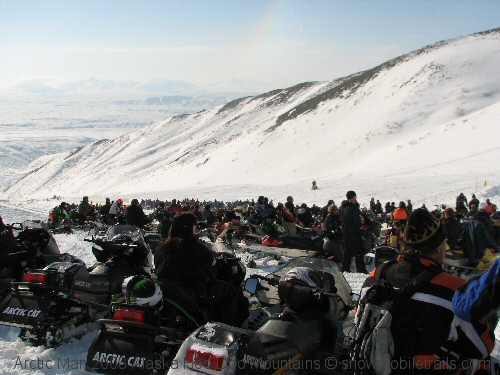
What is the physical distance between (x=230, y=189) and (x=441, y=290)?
3514cm

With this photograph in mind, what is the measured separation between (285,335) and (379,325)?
0.81 meters

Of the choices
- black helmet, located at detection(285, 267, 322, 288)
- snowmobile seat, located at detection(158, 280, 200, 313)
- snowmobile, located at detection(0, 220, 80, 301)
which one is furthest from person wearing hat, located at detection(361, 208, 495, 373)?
snowmobile, located at detection(0, 220, 80, 301)

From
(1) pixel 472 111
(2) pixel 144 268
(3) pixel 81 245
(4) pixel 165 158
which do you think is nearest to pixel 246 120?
(4) pixel 165 158

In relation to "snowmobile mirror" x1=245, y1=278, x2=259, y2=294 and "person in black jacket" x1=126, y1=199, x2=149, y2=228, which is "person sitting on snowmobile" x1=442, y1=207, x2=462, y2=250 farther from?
"person in black jacket" x1=126, y1=199, x2=149, y2=228

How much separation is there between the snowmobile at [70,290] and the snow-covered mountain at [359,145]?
828 inches

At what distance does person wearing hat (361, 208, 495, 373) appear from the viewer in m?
2.61

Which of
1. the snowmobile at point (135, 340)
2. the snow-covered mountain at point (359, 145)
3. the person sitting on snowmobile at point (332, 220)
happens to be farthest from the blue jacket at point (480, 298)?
the snow-covered mountain at point (359, 145)

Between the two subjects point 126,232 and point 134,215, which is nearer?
point 126,232

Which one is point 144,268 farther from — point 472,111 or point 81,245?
point 472,111

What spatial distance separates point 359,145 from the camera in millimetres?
56750

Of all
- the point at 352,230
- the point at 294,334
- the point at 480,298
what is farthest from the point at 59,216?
the point at 480,298

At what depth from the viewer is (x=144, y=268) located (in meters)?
6.23

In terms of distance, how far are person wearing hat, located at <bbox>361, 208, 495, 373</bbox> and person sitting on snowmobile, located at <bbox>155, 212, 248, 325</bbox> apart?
190cm
